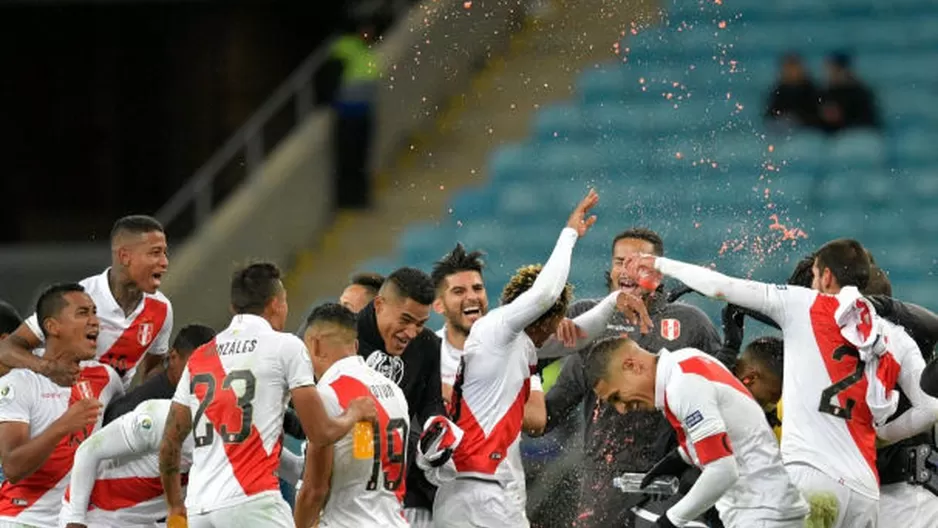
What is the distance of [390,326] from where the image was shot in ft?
30.4

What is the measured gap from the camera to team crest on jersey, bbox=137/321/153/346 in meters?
10.5

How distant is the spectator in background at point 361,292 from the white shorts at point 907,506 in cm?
293

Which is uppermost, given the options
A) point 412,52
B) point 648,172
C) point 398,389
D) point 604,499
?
point 412,52

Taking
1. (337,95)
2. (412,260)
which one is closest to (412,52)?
(337,95)

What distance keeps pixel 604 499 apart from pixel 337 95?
7770 millimetres

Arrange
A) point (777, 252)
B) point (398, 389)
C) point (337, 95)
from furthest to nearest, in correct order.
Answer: point (337, 95) < point (777, 252) < point (398, 389)

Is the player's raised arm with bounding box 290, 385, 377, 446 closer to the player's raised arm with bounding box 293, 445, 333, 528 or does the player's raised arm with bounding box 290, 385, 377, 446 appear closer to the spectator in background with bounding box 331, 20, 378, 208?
the player's raised arm with bounding box 293, 445, 333, 528

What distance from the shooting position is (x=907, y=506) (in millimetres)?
9812

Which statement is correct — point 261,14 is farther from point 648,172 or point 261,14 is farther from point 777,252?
point 777,252

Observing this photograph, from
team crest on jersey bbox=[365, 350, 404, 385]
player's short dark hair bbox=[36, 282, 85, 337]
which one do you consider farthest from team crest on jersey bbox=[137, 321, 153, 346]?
team crest on jersey bbox=[365, 350, 404, 385]

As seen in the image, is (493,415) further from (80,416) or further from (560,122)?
(560,122)

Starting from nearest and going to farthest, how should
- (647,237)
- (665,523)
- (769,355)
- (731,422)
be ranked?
(665,523) → (731,422) → (769,355) → (647,237)

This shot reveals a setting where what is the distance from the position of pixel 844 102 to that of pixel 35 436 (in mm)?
8590

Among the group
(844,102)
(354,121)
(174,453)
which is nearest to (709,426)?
(174,453)
